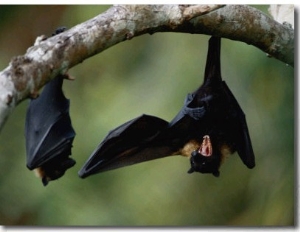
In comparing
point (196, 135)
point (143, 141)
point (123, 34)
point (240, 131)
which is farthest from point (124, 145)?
point (123, 34)

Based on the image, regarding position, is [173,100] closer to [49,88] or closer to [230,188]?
[230,188]

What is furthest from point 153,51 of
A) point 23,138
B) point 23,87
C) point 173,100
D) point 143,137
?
point 23,87

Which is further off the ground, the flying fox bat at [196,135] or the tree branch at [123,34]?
the tree branch at [123,34]

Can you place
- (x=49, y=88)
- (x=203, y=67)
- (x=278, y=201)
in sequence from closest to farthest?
1. (x=49, y=88)
2. (x=278, y=201)
3. (x=203, y=67)

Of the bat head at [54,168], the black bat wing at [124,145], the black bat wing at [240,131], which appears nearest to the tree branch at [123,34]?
the black bat wing at [240,131]

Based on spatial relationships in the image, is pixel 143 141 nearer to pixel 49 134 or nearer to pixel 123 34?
pixel 49 134

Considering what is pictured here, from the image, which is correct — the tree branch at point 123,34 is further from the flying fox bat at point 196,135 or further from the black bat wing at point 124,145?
the black bat wing at point 124,145

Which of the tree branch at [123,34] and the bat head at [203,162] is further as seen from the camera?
the bat head at [203,162]

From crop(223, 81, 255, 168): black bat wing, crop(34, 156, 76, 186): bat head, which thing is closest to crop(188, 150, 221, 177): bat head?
crop(223, 81, 255, 168): black bat wing
